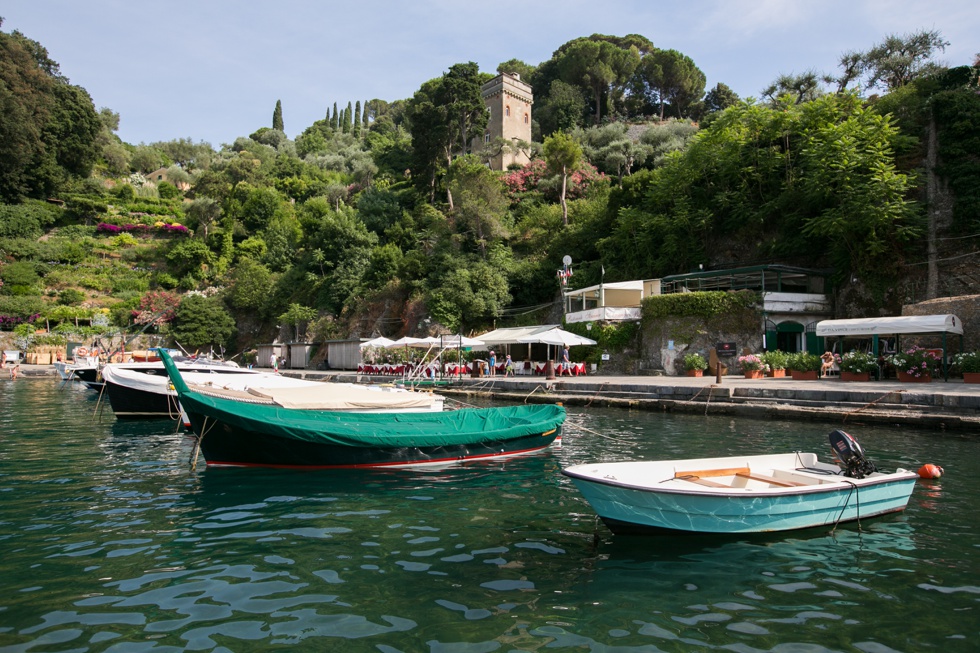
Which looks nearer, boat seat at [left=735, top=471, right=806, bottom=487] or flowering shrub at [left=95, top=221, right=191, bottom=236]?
boat seat at [left=735, top=471, right=806, bottom=487]

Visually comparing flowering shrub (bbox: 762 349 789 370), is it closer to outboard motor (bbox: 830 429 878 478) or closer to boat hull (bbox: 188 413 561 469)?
outboard motor (bbox: 830 429 878 478)

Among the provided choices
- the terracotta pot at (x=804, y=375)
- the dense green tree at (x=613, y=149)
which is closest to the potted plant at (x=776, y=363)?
the terracotta pot at (x=804, y=375)

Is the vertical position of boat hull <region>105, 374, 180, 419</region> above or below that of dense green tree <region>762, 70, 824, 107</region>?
below

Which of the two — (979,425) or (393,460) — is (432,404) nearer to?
(393,460)

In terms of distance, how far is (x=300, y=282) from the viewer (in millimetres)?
54094

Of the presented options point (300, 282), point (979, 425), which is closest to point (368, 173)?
point (300, 282)

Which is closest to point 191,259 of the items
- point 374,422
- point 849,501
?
point 374,422

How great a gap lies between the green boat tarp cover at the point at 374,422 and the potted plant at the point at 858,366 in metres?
13.0

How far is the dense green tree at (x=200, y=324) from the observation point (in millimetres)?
51719

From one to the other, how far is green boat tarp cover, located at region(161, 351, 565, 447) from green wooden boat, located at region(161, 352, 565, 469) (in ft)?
0.06

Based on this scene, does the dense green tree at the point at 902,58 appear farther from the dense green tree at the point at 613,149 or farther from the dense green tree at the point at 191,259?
the dense green tree at the point at 191,259

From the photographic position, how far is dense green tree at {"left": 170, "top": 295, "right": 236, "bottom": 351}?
51.7 metres

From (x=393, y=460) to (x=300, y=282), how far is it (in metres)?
46.7

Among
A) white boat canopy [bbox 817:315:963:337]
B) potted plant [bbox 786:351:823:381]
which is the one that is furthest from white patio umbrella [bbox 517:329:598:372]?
white boat canopy [bbox 817:315:963:337]
